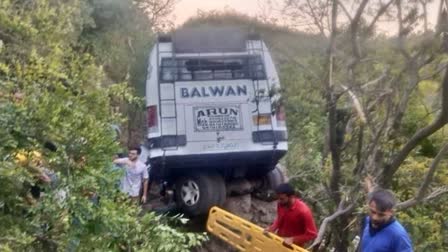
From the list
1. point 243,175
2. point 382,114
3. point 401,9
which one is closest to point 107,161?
point 401,9

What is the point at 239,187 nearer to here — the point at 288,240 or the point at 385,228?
the point at 288,240

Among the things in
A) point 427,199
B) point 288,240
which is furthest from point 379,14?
point 288,240

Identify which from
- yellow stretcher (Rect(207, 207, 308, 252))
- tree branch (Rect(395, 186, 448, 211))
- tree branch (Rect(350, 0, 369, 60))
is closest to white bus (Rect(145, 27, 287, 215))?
yellow stretcher (Rect(207, 207, 308, 252))

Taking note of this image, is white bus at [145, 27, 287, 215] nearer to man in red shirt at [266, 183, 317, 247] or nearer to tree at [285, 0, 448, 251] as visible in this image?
tree at [285, 0, 448, 251]

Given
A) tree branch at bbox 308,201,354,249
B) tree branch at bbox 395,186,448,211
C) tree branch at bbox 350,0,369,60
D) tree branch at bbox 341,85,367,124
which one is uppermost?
tree branch at bbox 350,0,369,60

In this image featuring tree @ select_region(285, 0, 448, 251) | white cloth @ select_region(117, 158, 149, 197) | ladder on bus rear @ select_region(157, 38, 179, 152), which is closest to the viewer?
tree @ select_region(285, 0, 448, 251)

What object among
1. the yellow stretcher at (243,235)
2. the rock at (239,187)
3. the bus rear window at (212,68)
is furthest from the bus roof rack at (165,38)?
the yellow stretcher at (243,235)

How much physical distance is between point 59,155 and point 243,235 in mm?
4437

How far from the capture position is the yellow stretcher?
27.4 feet

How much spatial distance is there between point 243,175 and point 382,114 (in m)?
4.18

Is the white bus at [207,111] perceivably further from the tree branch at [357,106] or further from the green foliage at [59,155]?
the green foliage at [59,155]

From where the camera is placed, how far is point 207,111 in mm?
11969

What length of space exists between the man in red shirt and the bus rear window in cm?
367

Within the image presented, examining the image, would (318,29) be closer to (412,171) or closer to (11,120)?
(412,171)
